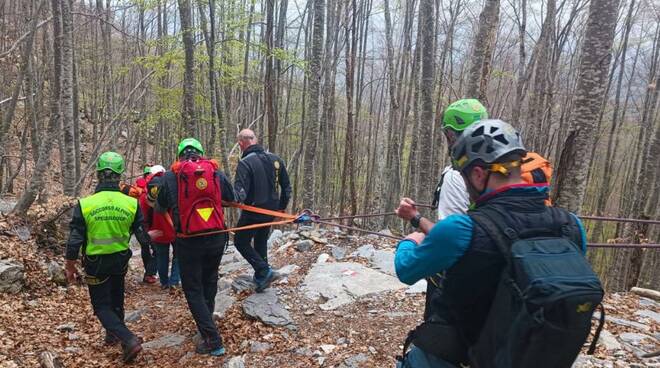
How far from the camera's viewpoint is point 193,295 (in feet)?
14.2

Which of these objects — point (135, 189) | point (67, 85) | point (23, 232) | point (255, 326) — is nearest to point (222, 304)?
point (255, 326)

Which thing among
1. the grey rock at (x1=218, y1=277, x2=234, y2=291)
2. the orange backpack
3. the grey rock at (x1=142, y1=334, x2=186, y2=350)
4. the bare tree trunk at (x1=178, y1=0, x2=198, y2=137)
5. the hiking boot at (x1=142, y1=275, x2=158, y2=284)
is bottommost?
the hiking boot at (x1=142, y1=275, x2=158, y2=284)

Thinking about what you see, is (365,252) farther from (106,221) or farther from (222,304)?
(106,221)

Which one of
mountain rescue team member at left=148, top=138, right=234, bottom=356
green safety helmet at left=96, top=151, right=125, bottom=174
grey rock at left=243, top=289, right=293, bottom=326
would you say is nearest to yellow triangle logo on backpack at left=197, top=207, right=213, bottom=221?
mountain rescue team member at left=148, top=138, right=234, bottom=356

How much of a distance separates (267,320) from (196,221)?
59.2 inches

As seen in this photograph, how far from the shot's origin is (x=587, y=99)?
484cm

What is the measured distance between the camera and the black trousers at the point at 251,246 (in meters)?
5.32

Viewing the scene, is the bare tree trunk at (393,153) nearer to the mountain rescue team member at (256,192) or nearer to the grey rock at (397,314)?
the mountain rescue team member at (256,192)

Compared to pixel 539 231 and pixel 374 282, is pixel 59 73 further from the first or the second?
pixel 539 231

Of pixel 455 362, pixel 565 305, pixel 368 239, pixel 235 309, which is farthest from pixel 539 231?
pixel 368 239

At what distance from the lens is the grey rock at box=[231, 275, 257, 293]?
18.8ft

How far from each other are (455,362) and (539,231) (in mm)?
745

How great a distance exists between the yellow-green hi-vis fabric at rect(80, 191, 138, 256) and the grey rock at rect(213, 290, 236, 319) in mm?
1399

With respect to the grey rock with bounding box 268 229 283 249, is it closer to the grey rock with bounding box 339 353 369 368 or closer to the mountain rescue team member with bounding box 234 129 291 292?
the mountain rescue team member with bounding box 234 129 291 292
